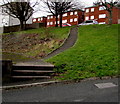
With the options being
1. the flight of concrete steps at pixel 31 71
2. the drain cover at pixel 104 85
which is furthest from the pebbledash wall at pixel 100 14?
the drain cover at pixel 104 85

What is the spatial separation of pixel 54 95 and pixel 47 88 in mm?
771

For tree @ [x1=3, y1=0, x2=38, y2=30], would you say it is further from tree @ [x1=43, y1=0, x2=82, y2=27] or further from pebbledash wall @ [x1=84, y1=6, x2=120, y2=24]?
pebbledash wall @ [x1=84, y1=6, x2=120, y2=24]

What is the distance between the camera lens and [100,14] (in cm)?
5203

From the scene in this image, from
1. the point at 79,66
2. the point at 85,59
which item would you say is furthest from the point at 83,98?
the point at 85,59

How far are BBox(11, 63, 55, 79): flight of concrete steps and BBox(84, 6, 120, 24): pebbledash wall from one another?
4359 centimetres

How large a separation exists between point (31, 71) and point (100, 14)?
163 feet

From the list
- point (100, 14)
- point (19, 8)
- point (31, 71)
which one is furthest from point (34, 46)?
point (100, 14)

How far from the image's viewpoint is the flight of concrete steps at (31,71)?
22.1ft

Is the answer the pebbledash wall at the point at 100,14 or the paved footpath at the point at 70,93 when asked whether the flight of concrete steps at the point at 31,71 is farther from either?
the pebbledash wall at the point at 100,14

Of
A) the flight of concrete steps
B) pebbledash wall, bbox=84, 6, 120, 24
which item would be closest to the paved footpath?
the flight of concrete steps

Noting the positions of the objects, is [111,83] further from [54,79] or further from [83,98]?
[54,79]

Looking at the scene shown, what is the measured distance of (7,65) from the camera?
20.8 feet

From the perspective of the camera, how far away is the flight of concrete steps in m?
6.73

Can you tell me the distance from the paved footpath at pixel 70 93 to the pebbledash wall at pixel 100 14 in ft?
146
